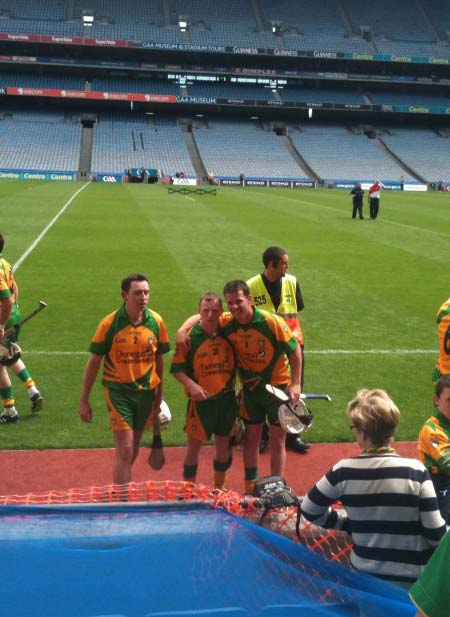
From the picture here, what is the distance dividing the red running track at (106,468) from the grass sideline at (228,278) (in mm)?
233

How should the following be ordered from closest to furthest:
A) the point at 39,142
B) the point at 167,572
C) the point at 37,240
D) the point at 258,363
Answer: the point at 167,572 → the point at 258,363 → the point at 37,240 → the point at 39,142

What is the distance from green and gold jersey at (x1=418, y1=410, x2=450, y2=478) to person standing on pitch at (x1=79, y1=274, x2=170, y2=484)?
7.52 feet

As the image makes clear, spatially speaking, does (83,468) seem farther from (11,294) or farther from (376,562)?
(376,562)

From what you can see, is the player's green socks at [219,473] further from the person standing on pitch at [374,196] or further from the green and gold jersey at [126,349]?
the person standing on pitch at [374,196]

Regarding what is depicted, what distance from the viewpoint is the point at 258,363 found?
5.30m

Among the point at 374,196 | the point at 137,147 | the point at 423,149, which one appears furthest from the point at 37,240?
the point at 423,149

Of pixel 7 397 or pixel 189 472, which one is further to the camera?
pixel 7 397

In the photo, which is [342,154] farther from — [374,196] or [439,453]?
[439,453]

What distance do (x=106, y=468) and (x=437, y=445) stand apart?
11.2ft

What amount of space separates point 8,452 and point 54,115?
66.1 meters

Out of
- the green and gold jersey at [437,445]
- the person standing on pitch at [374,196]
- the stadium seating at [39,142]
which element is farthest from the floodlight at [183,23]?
the green and gold jersey at [437,445]

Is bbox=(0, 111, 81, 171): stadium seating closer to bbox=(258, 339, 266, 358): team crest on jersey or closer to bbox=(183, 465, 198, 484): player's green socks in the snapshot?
bbox=(183, 465, 198, 484): player's green socks

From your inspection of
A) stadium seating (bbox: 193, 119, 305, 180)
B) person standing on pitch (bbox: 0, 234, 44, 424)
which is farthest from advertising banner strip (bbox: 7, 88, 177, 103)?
person standing on pitch (bbox: 0, 234, 44, 424)

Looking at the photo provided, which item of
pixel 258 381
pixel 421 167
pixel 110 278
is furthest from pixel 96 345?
pixel 421 167
